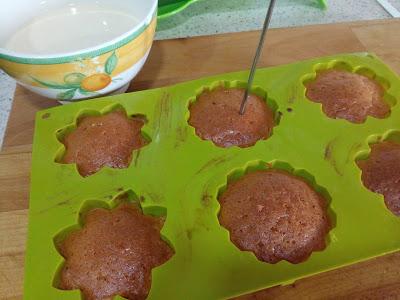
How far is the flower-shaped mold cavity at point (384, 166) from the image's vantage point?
2.43 feet

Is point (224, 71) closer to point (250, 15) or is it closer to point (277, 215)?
point (250, 15)

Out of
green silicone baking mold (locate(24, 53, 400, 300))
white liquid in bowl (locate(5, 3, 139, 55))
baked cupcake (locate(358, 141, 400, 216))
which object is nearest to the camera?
green silicone baking mold (locate(24, 53, 400, 300))

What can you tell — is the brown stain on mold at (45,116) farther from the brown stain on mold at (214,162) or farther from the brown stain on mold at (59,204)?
the brown stain on mold at (214,162)

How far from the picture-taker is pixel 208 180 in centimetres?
74

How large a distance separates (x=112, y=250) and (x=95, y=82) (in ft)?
1.19

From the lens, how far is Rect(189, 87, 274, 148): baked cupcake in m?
0.82

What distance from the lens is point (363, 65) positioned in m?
0.93

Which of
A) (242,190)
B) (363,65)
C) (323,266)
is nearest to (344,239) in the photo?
(323,266)

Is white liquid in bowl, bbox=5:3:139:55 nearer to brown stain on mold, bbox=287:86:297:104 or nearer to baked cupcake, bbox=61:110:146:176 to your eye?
baked cupcake, bbox=61:110:146:176

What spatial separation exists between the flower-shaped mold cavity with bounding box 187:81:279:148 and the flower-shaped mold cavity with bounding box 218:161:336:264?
0.34ft

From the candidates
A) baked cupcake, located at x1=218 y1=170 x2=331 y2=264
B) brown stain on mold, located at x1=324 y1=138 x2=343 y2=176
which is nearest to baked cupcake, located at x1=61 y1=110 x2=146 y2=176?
baked cupcake, located at x1=218 y1=170 x2=331 y2=264

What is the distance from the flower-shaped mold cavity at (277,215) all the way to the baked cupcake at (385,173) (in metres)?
0.10

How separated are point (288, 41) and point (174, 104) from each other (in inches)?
16.0

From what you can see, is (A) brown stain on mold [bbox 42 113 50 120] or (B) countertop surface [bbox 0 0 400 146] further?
(B) countertop surface [bbox 0 0 400 146]
